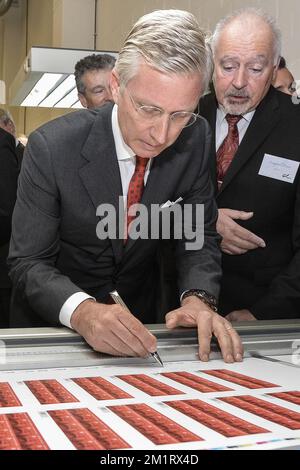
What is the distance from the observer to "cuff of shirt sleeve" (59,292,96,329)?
4.11 feet

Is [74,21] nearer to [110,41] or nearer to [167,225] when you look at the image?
[110,41]

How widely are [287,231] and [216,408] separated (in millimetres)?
1110

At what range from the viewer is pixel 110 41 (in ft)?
20.1

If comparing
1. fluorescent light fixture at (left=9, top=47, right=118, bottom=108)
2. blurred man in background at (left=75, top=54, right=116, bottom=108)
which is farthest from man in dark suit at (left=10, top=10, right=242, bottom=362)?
fluorescent light fixture at (left=9, top=47, right=118, bottom=108)

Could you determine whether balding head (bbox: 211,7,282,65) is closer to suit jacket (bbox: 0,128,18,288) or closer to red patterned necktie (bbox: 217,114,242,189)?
red patterned necktie (bbox: 217,114,242,189)

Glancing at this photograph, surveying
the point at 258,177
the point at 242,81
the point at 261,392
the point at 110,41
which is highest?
the point at 110,41

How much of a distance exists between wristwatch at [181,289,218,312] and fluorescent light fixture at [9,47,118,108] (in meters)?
2.99

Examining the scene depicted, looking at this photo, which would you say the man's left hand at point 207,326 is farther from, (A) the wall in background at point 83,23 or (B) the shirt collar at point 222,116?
(A) the wall in background at point 83,23

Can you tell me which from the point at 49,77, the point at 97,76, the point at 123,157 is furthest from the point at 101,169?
the point at 49,77

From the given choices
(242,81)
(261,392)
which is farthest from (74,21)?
(261,392)

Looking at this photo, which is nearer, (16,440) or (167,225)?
(16,440)

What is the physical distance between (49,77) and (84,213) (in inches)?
155

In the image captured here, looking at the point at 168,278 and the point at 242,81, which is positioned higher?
the point at 242,81
